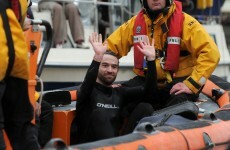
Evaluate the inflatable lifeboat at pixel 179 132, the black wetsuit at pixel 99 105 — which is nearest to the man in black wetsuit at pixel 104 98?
the black wetsuit at pixel 99 105

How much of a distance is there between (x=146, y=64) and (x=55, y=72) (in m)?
3.98

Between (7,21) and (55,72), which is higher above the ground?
(7,21)

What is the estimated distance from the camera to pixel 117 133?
183 inches

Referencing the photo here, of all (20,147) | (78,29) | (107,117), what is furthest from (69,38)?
(20,147)

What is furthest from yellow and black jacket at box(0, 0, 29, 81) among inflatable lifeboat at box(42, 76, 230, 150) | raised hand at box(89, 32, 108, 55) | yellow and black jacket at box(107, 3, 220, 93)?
yellow and black jacket at box(107, 3, 220, 93)

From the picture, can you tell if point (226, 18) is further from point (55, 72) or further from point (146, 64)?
point (146, 64)

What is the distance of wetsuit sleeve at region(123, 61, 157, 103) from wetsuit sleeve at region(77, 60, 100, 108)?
0.34 m

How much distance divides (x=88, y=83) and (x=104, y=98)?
0.16 metres

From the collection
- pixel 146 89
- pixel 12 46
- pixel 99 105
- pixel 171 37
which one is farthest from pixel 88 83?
pixel 12 46

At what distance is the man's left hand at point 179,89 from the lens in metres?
5.01

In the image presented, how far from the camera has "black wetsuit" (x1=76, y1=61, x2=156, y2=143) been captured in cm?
432

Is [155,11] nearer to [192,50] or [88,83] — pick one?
[192,50]

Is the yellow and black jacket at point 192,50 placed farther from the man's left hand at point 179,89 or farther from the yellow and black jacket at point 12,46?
the yellow and black jacket at point 12,46

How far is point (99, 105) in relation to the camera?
4535mm
